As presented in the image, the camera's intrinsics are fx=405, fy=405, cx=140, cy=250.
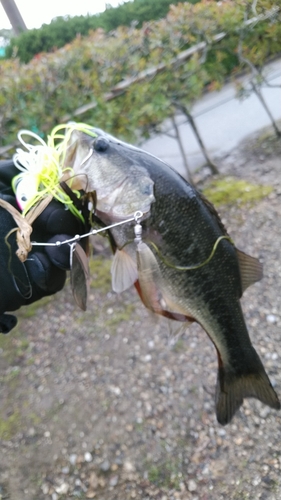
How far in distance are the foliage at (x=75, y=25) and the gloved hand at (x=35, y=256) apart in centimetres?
1023

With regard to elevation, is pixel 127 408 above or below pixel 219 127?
below

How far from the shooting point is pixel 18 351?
11.6 ft

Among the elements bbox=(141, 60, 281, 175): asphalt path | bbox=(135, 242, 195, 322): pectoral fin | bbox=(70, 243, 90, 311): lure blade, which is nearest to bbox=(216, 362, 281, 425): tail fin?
bbox=(135, 242, 195, 322): pectoral fin

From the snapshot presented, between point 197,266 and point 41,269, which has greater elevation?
point 41,269

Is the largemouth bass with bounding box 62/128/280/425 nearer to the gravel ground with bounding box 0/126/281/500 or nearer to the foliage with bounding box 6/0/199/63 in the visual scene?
the gravel ground with bounding box 0/126/281/500

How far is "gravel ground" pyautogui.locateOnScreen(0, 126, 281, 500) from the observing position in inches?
95.7

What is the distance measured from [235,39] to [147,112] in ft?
7.25

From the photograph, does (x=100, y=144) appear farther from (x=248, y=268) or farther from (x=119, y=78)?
(x=119, y=78)

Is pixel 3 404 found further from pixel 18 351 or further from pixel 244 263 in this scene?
pixel 244 263

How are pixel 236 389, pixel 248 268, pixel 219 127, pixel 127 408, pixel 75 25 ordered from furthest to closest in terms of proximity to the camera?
pixel 75 25
pixel 219 127
pixel 127 408
pixel 236 389
pixel 248 268

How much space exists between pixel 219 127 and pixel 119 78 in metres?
3.07

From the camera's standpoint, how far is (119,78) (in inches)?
174

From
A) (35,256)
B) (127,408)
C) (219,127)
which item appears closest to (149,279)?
(35,256)

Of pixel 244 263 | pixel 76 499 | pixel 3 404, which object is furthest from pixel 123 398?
pixel 244 263
